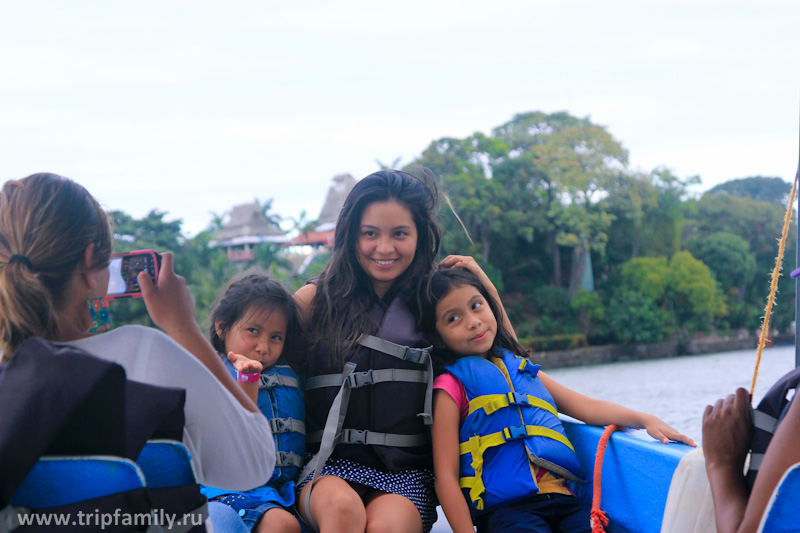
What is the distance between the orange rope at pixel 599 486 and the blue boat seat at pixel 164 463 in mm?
1155

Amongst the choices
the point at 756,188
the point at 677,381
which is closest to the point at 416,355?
the point at 677,381

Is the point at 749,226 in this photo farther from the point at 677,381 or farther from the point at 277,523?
the point at 277,523

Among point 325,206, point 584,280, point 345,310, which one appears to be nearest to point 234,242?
point 325,206

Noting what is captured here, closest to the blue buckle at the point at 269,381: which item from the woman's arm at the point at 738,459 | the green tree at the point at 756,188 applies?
the woman's arm at the point at 738,459

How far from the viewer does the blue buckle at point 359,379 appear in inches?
86.6

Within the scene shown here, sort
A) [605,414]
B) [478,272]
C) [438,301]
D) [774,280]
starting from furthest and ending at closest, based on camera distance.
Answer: [478,272] < [438,301] < [605,414] < [774,280]

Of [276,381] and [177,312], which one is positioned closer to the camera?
[177,312]

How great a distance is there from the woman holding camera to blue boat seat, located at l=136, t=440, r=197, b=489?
4 centimetres

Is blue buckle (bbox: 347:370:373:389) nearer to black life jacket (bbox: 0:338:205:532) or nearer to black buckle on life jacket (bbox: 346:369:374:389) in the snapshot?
black buckle on life jacket (bbox: 346:369:374:389)

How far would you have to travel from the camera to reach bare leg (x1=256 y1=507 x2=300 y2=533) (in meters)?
1.93

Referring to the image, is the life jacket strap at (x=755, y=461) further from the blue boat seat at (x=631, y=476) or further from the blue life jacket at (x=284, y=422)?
the blue life jacket at (x=284, y=422)

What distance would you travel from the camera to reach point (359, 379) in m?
2.20

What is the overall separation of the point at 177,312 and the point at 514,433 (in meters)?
1.15

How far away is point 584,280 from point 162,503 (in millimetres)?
31929
